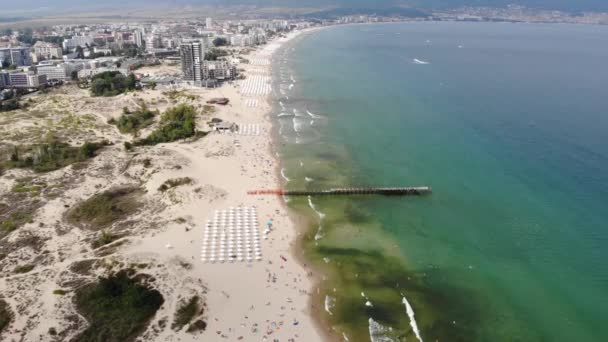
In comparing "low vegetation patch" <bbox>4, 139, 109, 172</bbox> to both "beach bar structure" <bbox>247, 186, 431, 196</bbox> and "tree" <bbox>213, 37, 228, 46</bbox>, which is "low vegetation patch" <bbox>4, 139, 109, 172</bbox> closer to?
"beach bar structure" <bbox>247, 186, 431, 196</bbox>

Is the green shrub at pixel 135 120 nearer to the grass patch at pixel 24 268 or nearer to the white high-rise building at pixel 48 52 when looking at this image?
the grass patch at pixel 24 268

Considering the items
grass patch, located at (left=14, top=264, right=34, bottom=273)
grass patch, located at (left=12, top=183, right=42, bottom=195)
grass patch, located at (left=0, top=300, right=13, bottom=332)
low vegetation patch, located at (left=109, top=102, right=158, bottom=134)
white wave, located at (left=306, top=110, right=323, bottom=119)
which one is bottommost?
grass patch, located at (left=0, top=300, right=13, bottom=332)

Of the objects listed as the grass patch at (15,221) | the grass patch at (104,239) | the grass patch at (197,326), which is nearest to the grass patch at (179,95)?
the grass patch at (15,221)

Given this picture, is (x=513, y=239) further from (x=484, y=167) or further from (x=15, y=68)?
(x=15, y=68)

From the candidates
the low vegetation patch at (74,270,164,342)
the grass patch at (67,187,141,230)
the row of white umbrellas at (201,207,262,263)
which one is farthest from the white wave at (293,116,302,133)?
the low vegetation patch at (74,270,164,342)

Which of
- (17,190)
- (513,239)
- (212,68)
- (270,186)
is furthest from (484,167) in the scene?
(212,68)
